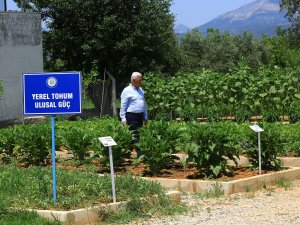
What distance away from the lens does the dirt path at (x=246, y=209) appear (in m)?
8.58

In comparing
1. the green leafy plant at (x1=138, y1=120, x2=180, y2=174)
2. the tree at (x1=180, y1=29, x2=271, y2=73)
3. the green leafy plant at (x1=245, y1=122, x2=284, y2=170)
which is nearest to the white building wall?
the green leafy plant at (x1=138, y1=120, x2=180, y2=174)

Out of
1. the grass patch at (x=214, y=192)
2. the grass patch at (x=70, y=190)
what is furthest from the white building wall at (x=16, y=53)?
the grass patch at (x=70, y=190)

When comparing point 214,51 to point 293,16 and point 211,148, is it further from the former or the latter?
point 211,148

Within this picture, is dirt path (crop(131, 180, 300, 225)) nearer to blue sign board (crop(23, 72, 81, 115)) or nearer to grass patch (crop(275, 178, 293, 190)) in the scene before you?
grass patch (crop(275, 178, 293, 190))

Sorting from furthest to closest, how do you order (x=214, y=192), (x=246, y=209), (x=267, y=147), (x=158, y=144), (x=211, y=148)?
(x=267, y=147) → (x=158, y=144) → (x=211, y=148) → (x=214, y=192) → (x=246, y=209)

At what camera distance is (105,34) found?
30172mm

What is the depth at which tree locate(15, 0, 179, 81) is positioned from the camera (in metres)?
30.5

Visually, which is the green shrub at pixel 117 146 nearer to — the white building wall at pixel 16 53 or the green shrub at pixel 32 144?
the green shrub at pixel 32 144

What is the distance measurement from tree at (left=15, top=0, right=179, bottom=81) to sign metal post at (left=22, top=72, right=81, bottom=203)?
21.2m

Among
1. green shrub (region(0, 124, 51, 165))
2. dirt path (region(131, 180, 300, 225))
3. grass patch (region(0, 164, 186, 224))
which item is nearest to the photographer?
dirt path (region(131, 180, 300, 225))

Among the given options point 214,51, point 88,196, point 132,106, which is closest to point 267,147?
point 132,106

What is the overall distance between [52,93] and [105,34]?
21.5 m

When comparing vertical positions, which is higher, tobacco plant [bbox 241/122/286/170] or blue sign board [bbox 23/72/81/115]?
blue sign board [bbox 23/72/81/115]

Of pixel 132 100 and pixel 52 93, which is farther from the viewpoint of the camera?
pixel 132 100
